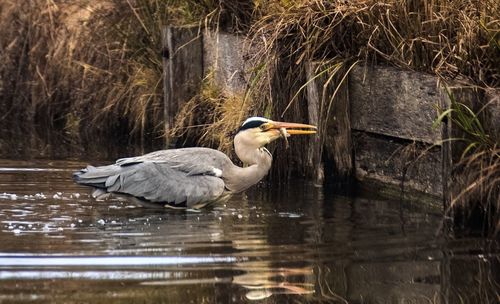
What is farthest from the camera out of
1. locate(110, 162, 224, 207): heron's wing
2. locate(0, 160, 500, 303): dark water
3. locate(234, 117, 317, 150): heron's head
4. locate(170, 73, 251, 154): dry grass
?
locate(170, 73, 251, 154): dry grass

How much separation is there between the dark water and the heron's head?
49 centimetres

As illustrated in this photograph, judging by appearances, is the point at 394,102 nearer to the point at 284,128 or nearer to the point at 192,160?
the point at 284,128

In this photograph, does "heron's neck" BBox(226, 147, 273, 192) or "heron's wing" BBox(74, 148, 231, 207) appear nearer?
"heron's wing" BBox(74, 148, 231, 207)

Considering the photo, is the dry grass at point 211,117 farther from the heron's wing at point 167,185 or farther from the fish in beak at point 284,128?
the heron's wing at point 167,185

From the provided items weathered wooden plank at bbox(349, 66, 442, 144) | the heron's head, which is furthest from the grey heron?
weathered wooden plank at bbox(349, 66, 442, 144)

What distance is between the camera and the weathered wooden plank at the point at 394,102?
9445mm

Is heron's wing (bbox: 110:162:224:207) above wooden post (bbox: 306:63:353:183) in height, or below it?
below

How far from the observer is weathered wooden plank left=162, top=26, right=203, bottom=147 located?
1334 centimetres

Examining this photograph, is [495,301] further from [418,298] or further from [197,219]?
[197,219]

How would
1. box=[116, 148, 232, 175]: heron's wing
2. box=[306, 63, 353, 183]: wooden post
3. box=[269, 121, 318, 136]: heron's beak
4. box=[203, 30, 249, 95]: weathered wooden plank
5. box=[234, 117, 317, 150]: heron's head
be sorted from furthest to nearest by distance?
box=[203, 30, 249, 95]: weathered wooden plank, box=[306, 63, 353, 183]: wooden post, box=[234, 117, 317, 150]: heron's head, box=[269, 121, 318, 136]: heron's beak, box=[116, 148, 232, 175]: heron's wing

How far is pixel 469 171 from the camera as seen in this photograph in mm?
8234

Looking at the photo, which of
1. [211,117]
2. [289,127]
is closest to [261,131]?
[289,127]

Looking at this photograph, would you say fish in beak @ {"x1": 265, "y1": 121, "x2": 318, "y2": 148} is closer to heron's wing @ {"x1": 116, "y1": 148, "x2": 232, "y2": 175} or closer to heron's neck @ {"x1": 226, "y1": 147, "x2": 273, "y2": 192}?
heron's neck @ {"x1": 226, "y1": 147, "x2": 273, "y2": 192}

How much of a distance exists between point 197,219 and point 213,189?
1.42 ft
